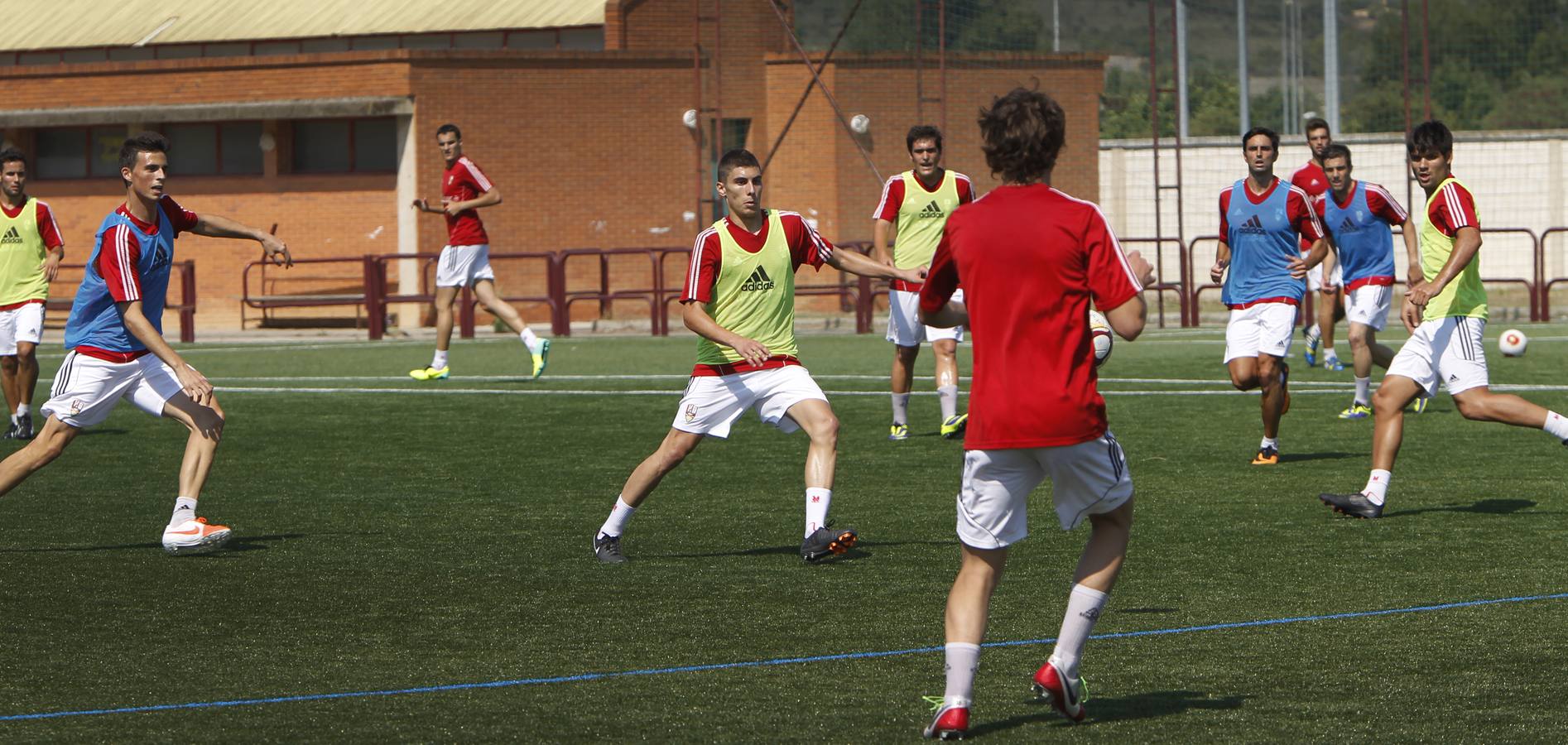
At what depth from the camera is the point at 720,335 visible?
8398 millimetres

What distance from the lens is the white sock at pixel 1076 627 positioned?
5523 mm

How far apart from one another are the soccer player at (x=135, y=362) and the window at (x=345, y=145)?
85.1 ft

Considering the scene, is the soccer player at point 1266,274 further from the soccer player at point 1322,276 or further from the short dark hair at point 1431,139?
the soccer player at point 1322,276

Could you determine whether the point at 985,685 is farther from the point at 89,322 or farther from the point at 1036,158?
the point at 89,322

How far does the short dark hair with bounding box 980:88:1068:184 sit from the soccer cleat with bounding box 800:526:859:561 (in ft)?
10.9

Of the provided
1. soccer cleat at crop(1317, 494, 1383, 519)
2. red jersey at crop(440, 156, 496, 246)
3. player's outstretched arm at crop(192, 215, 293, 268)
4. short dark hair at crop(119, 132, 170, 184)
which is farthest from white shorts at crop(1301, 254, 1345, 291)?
red jersey at crop(440, 156, 496, 246)

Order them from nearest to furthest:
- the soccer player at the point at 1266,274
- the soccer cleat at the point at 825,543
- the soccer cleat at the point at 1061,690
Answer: the soccer cleat at the point at 1061,690 < the soccer cleat at the point at 825,543 < the soccer player at the point at 1266,274

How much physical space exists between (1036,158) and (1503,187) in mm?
45101

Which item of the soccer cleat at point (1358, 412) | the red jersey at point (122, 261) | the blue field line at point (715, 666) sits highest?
the red jersey at point (122, 261)

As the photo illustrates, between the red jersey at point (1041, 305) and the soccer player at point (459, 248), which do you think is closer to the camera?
the red jersey at point (1041, 305)

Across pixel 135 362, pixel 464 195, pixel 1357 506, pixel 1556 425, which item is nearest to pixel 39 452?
pixel 135 362

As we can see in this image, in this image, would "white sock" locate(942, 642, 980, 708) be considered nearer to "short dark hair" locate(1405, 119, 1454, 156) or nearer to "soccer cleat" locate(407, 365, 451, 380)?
"short dark hair" locate(1405, 119, 1454, 156)

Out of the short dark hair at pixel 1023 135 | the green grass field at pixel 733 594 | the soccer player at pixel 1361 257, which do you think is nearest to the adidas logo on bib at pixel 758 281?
the green grass field at pixel 733 594

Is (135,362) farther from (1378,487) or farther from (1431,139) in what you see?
(1431,139)
